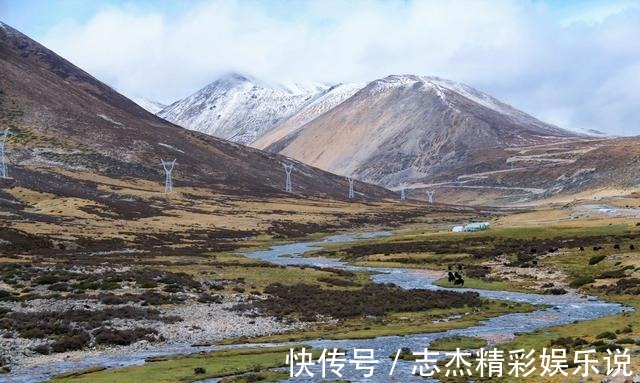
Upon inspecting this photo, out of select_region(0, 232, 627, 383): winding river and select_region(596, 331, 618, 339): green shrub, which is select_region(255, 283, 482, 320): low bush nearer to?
select_region(0, 232, 627, 383): winding river

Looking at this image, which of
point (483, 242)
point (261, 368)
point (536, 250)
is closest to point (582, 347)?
point (261, 368)

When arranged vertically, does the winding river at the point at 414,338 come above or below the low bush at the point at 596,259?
below

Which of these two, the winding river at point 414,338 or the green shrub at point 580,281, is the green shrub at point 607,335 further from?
the green shrub at point 580,281

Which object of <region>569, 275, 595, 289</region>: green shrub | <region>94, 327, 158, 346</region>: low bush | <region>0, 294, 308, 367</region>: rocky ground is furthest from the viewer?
<region>569, 275, 595, 289</region>: green shrub

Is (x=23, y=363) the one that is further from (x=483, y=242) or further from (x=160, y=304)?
(x=483, y=242)

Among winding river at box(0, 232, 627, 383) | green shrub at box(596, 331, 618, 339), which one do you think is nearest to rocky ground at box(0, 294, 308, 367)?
winding river at box(0, 232, 627, 383)

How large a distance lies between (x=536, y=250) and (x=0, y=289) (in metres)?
67.9

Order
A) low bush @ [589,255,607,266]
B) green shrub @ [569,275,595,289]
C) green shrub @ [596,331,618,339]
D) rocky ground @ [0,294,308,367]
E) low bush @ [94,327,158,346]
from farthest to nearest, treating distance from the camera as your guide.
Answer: low bush @ [589,255,607,266]
green shrub @ [569,275,595,289]
low bush @ [94,327,158,346]
rocky ground @ [0,294,308,367]
green shrub @ [596,331,618,339]

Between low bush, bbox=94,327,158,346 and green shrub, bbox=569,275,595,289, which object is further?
green shrub, bbox=569,275,595,289

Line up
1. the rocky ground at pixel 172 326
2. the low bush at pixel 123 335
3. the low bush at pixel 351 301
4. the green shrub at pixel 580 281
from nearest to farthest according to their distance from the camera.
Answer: the rocky ground at pixel 172 326 < the low bush at pixel 123 335 < the low bush at pixel 351 301 < the green shrub at pixel 580 281

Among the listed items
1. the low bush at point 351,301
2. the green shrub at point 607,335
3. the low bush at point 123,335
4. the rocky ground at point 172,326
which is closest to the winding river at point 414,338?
the rocky ground at point 172,326

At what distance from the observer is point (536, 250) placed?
3745 inches

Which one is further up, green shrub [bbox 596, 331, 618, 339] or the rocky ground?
green shrub [bbox 596, 331, 618, 339]

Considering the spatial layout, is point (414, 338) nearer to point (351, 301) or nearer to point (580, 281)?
point (351, 301)
